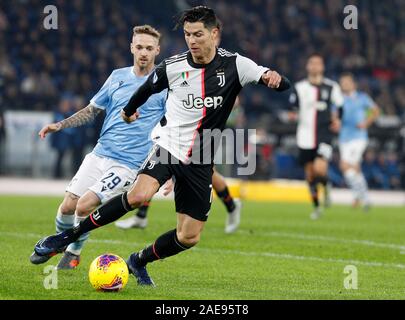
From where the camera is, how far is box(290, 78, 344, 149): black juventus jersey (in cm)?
1702

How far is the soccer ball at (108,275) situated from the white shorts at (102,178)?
1.25 meters

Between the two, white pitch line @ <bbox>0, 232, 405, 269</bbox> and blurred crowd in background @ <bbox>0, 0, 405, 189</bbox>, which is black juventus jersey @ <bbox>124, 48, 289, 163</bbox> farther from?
blurred crowd in background @ <bbox>0, 0, 405, 189</bbox>

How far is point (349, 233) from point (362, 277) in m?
4.59

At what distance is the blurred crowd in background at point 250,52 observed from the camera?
24797mm

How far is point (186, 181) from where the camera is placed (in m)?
8.03

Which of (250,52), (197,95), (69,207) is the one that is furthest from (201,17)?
(250,52)

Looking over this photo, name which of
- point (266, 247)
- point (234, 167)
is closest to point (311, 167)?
point (266, 247)

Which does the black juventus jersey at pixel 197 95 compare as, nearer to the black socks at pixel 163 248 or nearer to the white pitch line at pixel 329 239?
the black socks at pixel 163 248

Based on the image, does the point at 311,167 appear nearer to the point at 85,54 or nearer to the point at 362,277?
the point at 362,277

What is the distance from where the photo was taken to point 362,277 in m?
9.21

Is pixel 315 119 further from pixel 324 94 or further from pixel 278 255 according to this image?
pixel 278 255

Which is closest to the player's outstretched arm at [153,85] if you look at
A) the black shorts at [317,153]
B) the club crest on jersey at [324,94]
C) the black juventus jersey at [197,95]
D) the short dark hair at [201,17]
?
the black juventus jersey at [197,95]

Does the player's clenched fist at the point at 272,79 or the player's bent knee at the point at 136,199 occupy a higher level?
the player's clenched fist at the point at 272,79

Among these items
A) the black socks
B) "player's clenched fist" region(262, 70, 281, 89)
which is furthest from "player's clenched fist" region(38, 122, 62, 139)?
"player's clenched fist" region(262, 70, 281, 89)
